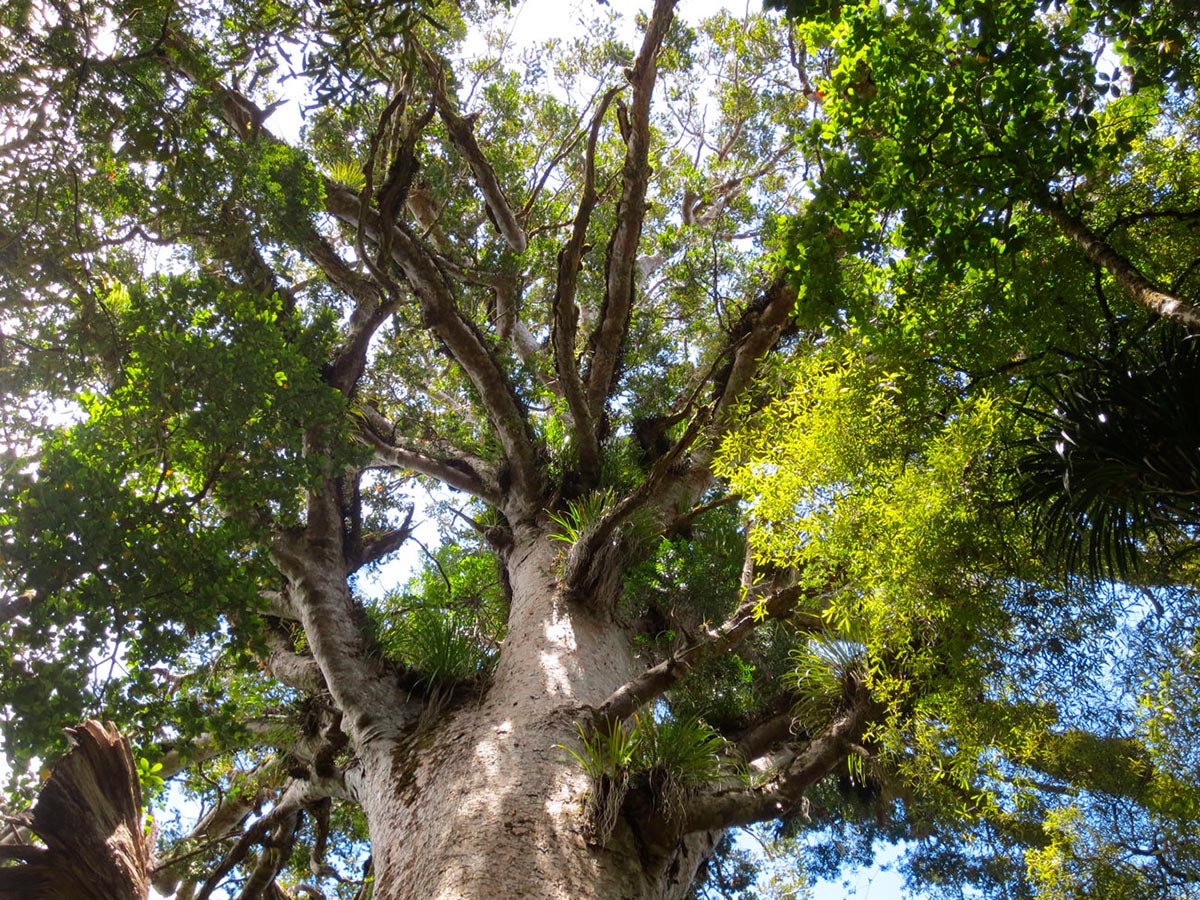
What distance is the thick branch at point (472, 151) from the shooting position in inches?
204

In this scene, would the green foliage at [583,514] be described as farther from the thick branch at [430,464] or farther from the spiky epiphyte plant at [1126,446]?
the spiky epiphyte plant at [1126,446]

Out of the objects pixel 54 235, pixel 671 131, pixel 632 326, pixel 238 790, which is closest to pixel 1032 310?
pixel 54 235

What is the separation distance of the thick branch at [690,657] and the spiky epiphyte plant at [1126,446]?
4.12ft

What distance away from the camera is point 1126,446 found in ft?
8.28

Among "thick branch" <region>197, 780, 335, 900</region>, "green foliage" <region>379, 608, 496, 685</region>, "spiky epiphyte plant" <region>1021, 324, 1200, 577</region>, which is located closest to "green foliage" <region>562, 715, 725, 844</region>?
"green foliage" <region>379, 608, 496, 685</region>

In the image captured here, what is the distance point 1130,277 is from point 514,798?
2.80 meters

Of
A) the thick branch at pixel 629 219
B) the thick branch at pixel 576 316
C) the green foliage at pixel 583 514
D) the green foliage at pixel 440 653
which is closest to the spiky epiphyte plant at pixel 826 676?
the green foliage at pixel 583 514

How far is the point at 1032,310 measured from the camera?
2961 millimetres

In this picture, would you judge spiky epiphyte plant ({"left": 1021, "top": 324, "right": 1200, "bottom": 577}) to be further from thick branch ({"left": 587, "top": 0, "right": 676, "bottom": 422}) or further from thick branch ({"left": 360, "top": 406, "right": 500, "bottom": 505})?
thick branch ({"left": 360, "top": 406, "right": 500, "bottom": 505})

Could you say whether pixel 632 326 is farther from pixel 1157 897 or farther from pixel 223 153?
pixel 1157 897

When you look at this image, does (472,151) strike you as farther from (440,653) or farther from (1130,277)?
(1130,277)

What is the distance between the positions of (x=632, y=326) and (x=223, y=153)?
446cm

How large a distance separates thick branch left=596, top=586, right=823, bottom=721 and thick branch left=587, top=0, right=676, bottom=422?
7.04 feet

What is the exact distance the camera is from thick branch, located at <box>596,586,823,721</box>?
3619mm
